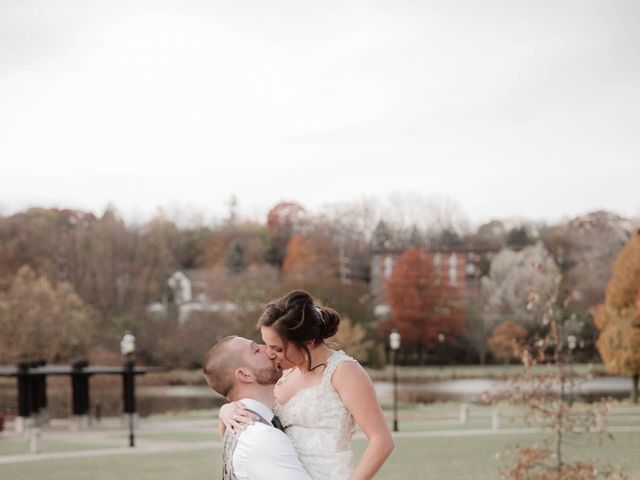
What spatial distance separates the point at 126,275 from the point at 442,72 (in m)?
24.7

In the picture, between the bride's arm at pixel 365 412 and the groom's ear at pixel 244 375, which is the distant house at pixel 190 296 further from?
the groom's ear at pixel 244 375

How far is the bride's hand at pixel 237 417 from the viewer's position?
9.93 ft

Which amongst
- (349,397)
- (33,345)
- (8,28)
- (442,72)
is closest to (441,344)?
(442,72)

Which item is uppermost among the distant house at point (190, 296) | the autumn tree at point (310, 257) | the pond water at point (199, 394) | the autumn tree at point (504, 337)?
the autumn tree at point (310, 257)

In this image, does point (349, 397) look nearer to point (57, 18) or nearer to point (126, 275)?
point (57, 18)


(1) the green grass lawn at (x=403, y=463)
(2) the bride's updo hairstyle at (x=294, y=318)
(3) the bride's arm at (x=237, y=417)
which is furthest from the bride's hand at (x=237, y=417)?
(1) the green grass lawn at (x=403, y=463)

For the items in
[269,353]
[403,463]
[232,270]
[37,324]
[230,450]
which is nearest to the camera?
[230,450]

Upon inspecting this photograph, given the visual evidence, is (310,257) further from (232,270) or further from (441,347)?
(441,347)

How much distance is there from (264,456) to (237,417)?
0.60 feet

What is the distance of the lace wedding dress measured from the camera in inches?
136

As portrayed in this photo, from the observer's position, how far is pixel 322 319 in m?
3.34

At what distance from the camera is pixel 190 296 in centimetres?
→ 6366

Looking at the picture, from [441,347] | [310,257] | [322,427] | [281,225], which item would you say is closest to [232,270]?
[310,257]

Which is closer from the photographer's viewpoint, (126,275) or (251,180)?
(126,275)
